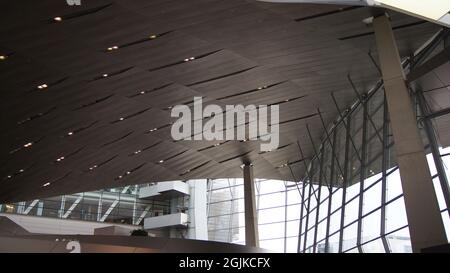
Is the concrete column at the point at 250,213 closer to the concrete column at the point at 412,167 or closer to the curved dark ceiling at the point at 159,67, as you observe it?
the curved dark ceiling at the point at 159,67

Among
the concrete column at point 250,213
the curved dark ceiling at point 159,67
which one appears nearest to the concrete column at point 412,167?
the curved dark ceiling at point 159,67

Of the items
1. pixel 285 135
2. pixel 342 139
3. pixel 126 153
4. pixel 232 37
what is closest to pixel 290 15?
pixel 232 37

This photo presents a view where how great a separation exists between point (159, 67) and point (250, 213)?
16080 millimetres

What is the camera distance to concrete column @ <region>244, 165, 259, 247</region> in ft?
101

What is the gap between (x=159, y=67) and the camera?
59.5ft

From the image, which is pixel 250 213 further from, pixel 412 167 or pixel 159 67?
pixel 412 167

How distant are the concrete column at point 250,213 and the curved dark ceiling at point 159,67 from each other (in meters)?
2.91

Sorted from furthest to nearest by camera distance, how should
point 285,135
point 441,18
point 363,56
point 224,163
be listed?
point 224,163, point 285,135, point 363,56, point 441,18

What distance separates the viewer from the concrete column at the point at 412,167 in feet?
35.3
